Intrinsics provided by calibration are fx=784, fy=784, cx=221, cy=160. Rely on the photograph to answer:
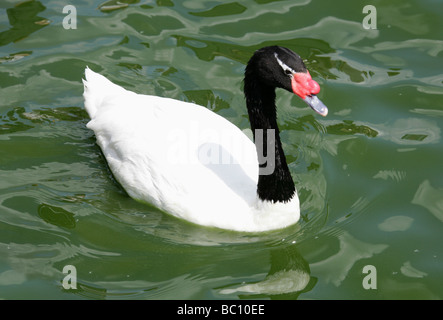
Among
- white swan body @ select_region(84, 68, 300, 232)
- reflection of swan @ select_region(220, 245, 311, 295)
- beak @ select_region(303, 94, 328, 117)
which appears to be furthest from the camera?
white swan body @ select_region(84, 68, 300, 232)

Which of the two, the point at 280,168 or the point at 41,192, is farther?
the point at 41,192

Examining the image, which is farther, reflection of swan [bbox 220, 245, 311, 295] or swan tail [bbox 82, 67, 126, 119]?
swan tail [bbox 82, 67, 126, 119]

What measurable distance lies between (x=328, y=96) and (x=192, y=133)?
8.15 feet

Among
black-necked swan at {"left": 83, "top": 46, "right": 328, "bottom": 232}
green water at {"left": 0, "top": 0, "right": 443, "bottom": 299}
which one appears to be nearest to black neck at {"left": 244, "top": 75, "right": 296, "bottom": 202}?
black-necked swan at {"left": 83, "top": 46, "right": 328, "bottom": 232}

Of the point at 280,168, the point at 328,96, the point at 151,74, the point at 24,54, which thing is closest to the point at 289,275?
the point at 280,168

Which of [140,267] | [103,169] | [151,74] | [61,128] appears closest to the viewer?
[140,267]

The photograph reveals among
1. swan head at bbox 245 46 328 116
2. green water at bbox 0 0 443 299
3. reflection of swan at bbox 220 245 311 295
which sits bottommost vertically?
reflection of swan at bbox 220 245 311 295

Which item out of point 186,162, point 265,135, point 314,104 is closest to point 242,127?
point 186,162

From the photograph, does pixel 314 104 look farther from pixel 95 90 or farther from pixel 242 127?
pixel 95 90

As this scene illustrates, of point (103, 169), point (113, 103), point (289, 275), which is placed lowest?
point (289, 275)

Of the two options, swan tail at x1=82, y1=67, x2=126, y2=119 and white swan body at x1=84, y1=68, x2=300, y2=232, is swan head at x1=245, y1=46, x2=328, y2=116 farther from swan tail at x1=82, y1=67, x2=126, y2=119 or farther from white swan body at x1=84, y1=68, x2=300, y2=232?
swan tail at x1=82, y1=67, x2=126, y2=119

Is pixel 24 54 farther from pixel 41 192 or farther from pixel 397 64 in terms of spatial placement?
pixel 397 64

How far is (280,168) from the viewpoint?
770 centimetres

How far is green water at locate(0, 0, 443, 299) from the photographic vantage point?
7.34 metres
